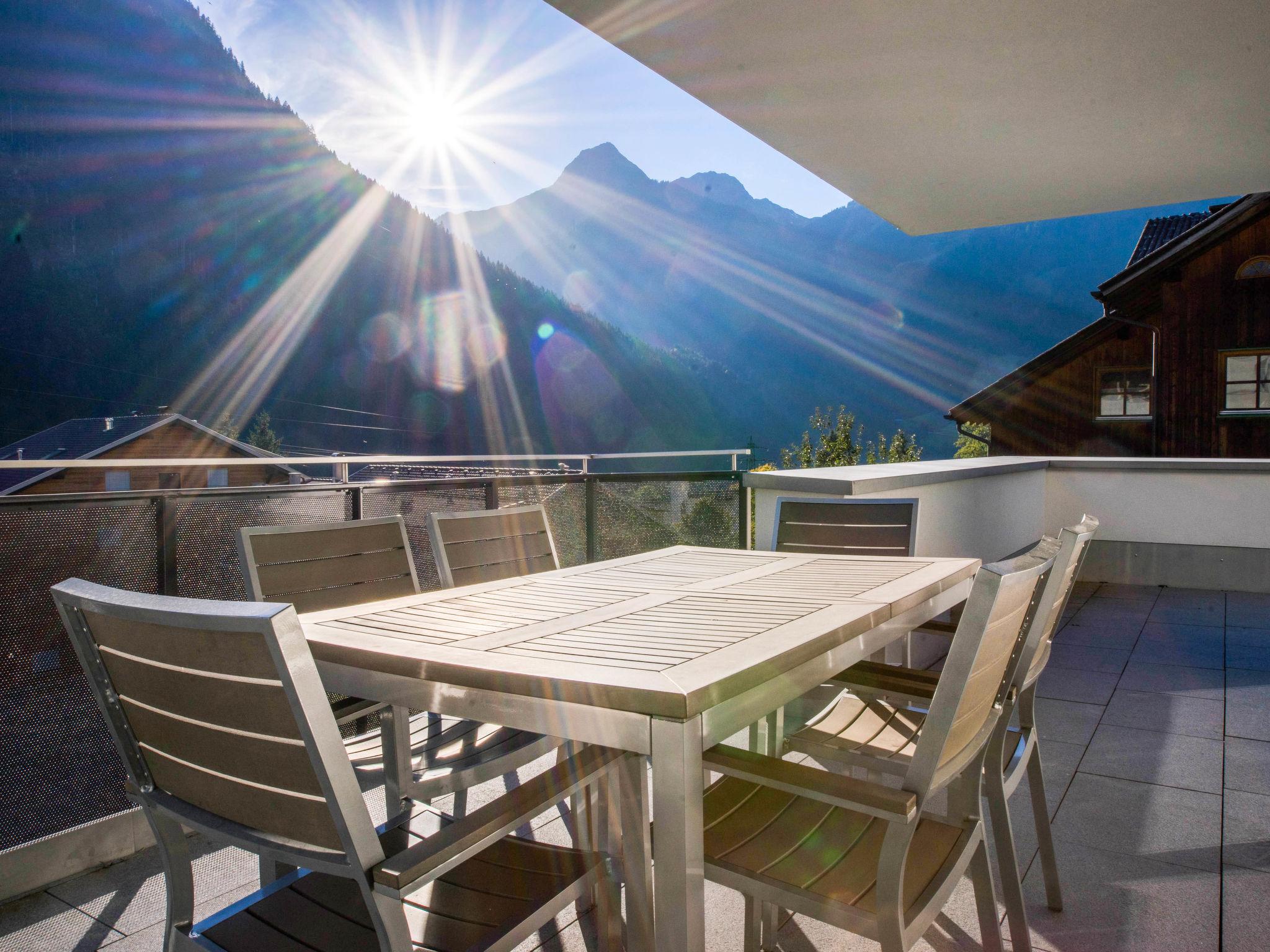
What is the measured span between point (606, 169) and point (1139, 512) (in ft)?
340

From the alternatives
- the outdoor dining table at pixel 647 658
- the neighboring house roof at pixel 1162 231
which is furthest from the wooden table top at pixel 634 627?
the neighboring house roof at pixel 1162 231

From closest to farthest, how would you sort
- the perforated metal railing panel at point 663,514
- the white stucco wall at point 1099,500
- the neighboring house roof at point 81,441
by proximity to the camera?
the perforated metal railing panel at point 663,514
the white stucco wall at point 1099,500
the neighboring house roof at point 81,441

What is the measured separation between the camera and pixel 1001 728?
1568 millimetres

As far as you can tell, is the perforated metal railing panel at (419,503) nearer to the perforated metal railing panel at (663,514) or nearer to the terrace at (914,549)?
the terrace at (914,549)

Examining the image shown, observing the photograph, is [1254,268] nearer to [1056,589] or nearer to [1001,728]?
[1056,589]

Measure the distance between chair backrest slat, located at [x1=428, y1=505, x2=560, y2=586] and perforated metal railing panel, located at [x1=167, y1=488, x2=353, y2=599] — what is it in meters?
0.54

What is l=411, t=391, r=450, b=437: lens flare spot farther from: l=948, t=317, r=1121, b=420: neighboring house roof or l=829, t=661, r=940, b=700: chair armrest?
l=829, t=661, r=940, b=700: chair armrest

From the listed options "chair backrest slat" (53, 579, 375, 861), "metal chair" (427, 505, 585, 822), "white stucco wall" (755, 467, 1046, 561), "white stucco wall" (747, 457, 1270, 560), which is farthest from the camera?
"white stucco wall" (747, 457, 1270, 560)

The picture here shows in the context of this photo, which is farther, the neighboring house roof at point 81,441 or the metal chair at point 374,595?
the neighboring house roof at point 81,441

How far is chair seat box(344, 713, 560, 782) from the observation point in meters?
1.78

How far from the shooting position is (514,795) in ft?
3.77

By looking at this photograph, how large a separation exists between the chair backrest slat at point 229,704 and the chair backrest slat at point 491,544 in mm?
1218

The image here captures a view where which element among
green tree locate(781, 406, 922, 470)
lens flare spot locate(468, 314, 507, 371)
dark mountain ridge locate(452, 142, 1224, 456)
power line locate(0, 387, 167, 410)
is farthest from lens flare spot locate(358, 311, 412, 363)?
green tree locate(781, 406, 922, 470)

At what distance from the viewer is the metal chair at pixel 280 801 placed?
95cm
